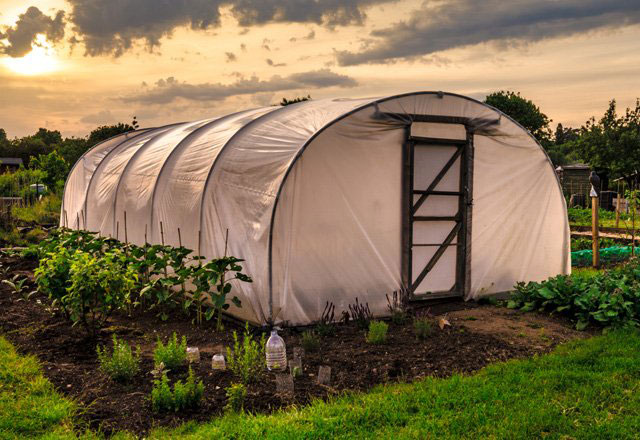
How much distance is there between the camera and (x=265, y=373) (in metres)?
5.52

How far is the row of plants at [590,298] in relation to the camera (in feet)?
23.5

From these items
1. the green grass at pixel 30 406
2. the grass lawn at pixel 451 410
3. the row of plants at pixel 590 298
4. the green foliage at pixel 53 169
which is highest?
the green foliage at pixel 53 169

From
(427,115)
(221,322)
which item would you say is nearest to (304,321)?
(221,322)

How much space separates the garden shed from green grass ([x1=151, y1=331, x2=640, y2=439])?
244 centimetres

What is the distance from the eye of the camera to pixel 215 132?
966 cm

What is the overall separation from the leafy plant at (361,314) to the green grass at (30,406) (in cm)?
335

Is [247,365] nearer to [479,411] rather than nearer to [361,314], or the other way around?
[479,411]

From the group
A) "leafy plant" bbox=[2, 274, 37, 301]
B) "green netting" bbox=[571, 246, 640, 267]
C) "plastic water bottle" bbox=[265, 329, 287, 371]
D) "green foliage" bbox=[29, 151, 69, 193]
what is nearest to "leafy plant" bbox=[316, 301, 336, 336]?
"plastic water bottle" bbox=[265, 329, 287, 371]

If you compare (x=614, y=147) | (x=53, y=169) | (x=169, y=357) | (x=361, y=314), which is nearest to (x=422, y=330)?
(x=361, y=314)

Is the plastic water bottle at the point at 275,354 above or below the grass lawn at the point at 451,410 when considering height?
above

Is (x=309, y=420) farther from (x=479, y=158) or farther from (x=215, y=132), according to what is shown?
(x=215, y=132)

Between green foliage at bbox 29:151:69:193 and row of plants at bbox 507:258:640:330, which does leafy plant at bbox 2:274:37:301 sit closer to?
row of plants at bbox 507:258:640:330

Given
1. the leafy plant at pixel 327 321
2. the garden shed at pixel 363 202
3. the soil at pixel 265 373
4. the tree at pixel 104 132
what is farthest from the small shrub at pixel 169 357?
the tree at pixel 104 132

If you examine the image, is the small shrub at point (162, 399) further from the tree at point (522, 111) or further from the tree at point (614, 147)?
the tree at point (522, 111)
